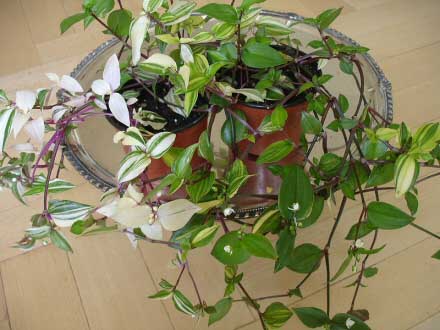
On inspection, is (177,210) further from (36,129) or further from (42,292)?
(42,292)

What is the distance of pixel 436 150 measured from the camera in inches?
17.4

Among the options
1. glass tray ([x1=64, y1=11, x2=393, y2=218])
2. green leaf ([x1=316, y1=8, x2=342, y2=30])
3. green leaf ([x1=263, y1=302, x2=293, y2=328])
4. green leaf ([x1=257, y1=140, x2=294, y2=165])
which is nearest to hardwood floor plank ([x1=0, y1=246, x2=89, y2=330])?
glass tray ([x1=64, y1=11, x2=393, y2=218])

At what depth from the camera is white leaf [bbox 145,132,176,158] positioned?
0.39 metres

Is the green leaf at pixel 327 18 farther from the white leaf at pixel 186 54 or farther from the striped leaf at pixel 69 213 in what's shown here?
the striped leaf at pixel 69 213

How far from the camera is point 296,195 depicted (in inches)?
15.9

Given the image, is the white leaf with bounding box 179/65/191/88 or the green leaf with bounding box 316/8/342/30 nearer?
the white leaf with bounding box 179/65/191/88

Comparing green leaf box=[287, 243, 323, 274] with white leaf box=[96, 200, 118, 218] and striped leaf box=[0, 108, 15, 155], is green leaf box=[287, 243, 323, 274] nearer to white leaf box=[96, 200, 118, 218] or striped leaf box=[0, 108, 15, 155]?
white leaf box=[96, 200, 118, 218]

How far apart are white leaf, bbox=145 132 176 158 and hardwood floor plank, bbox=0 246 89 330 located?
0.36 m

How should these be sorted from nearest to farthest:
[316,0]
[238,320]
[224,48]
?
[224,48], [238,320], [316,0]

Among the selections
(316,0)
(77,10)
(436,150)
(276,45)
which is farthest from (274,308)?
(77,10)

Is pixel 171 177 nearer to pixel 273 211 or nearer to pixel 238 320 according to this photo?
pixel 273 211

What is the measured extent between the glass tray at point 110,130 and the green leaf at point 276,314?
126mm

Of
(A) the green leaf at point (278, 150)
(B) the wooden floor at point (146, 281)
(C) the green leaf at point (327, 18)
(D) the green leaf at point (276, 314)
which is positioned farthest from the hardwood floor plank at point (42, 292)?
(C) the green leaf at point (327, 18)

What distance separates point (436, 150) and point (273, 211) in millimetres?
188
